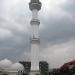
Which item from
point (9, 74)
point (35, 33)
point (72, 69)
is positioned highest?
point (35, 33)

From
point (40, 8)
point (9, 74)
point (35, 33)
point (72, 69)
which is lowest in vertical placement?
point (72, 69)

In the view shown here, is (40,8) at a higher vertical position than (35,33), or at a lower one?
higher

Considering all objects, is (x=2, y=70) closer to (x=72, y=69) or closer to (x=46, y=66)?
(x=46, y=66)

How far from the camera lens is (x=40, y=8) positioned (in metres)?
120


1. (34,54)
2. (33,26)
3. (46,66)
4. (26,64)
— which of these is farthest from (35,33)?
(46,66)

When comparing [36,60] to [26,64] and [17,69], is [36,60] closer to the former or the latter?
[17,69]

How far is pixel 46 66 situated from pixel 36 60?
266ft

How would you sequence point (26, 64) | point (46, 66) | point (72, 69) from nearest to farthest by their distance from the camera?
point (72, 69) → point (26, 64) → point (46, 66)

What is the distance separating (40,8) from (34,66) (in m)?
31.9

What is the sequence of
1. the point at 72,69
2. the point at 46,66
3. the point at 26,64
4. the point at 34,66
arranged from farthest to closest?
the point at 46,66 < the point at 26,64 < the point at 34,66 < the point at 72,69

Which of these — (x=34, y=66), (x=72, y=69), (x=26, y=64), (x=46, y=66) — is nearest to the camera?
(x=72, y=69)

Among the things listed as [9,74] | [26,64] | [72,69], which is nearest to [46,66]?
[26,64]

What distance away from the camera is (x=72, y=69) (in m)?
24.1

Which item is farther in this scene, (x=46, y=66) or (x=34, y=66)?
(x=46, y=66)
